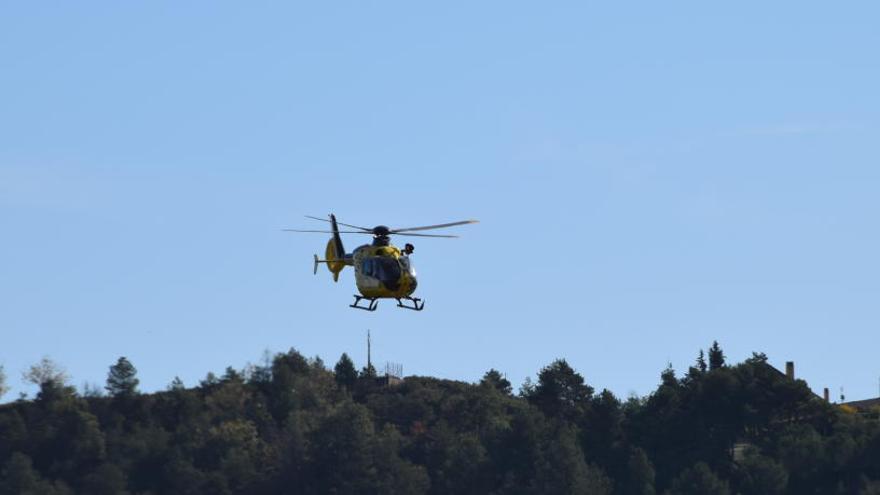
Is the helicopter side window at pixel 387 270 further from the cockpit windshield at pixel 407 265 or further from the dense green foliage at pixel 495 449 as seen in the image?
the dense green foliage at pixel 495 449

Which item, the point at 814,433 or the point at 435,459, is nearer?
the point at 814,433

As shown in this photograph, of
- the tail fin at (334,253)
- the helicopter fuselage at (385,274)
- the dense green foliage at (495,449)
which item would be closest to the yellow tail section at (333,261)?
the tail fin at (334,253)

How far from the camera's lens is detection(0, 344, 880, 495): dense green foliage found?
181750mm

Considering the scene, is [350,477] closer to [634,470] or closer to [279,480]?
[279,480]

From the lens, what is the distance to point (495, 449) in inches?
7382

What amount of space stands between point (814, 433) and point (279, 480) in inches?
1954

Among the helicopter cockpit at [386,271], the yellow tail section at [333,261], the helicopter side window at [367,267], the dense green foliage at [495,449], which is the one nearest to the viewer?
the helicopter cockpit at [386,271]

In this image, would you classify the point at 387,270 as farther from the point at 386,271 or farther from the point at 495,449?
the point at 495,449

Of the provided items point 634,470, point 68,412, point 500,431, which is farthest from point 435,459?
point 68,412

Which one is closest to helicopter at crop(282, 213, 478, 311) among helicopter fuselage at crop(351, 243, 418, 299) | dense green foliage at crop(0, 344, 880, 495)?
helicopter fuselage at crop(351, 243, 418, 299)

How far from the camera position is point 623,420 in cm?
19462

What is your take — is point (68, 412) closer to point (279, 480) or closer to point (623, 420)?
point (279, 480)

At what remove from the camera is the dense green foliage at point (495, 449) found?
182 metres

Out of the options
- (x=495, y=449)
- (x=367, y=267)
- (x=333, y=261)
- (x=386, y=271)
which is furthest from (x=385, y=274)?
(x=495, y=449)
